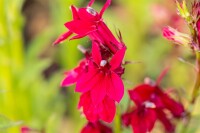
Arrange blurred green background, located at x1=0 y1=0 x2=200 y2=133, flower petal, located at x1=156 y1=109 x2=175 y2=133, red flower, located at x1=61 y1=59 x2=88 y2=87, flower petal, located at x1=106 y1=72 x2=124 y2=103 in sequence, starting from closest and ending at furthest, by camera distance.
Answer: flower petal, located at x1=106 y1=72 x2=124 y2=103
red flower, located at x1=61 y1=59 x2=88 y2=87
flower petal, located at x1=156 y1=109 x2=175 y2=133
blurred green background, located at x1=0 y1=0 x2=200 y2=133

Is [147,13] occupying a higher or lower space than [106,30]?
lower

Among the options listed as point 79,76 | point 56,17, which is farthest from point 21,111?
point 79,76

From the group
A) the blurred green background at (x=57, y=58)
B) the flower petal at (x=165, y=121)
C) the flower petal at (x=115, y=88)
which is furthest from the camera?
the blurred green background at (x=57, y=58)

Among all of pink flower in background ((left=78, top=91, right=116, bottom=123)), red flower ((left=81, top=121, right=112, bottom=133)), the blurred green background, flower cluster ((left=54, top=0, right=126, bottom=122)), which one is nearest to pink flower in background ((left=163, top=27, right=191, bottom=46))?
flower cluster ((left=54, top=0, right=126, bottom=122))

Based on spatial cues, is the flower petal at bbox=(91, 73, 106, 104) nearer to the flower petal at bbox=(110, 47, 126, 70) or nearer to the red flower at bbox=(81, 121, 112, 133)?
the flower petal at bbox=(110, 47, 126, 70)

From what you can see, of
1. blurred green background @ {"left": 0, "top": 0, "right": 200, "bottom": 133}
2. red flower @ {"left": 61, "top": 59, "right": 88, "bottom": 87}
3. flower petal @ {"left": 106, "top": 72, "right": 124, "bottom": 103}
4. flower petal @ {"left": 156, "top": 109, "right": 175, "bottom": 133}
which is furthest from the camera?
blurred green background @ {"left": 0, "top": 0, "right": 200, "bottom": 133}

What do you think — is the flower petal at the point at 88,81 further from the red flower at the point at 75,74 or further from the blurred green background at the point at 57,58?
the blurred green background at the point at 57,58

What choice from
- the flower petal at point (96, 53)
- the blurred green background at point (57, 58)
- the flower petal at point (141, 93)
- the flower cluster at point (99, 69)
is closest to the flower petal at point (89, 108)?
the flower cluster at point (99, 69)

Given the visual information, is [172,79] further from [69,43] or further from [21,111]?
[21,111]
